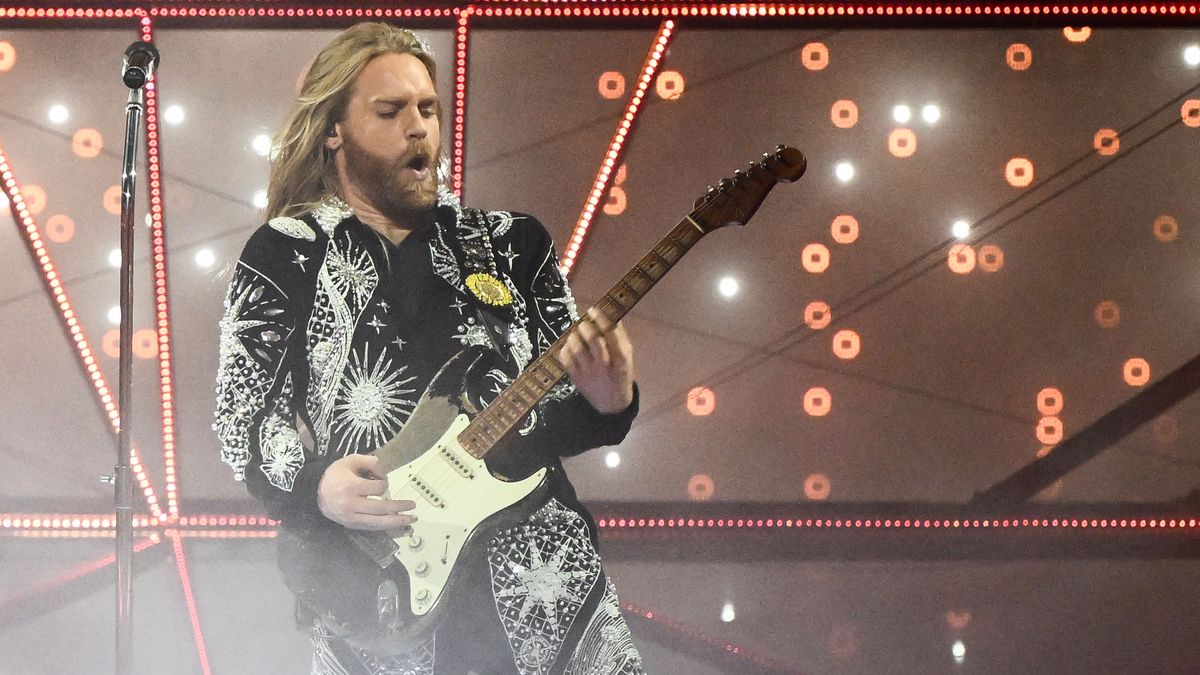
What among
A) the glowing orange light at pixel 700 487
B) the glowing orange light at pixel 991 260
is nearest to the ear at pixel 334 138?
the glowing orange light at pixel 700 487

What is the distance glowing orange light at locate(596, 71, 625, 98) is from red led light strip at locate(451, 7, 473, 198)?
1.12ft

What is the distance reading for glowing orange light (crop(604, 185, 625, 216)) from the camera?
3387 mm

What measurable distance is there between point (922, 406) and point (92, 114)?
220cm

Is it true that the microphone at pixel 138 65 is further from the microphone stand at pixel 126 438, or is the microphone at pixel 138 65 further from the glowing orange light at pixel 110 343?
the glowing orange light at pixel 110 343

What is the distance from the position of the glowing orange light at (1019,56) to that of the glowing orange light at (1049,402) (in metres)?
0.82

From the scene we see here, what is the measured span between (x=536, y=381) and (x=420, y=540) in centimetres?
38

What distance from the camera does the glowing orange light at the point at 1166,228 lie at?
133 inches

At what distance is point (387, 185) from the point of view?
293 centimetres

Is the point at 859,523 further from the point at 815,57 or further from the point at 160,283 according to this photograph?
the point at 160,283

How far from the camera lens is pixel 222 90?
343 centimetres

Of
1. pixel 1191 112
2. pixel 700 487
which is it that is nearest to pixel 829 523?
pixel 700 487

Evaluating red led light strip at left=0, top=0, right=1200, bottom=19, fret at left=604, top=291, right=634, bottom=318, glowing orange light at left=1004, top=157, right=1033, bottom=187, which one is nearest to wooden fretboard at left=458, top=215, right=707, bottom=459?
fret at left=604, top=291, right=634, bottom=318

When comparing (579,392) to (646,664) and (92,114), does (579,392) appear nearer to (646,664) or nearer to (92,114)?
(646,664)

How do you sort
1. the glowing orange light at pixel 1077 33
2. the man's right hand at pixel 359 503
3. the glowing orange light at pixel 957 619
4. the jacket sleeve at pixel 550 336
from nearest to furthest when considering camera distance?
the man's right hand at pixel 359 503 → the jacket sleeve at pixel 550 336 → the glowing orange light at pixel 957 619 → the glowing orange light at pixel 1077 33
